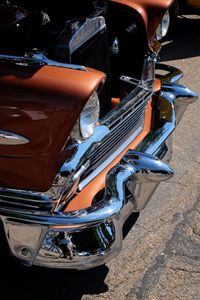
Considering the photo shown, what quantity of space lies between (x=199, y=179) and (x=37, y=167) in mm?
1589

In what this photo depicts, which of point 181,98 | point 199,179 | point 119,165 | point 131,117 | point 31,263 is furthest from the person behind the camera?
point 199,179

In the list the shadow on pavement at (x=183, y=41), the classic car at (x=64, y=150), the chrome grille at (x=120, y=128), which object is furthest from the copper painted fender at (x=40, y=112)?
the shadow on pavement at (x=183, y=41)

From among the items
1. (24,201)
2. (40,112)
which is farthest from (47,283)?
(40,112)

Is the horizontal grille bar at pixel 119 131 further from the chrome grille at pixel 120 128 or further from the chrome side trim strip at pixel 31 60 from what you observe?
the chrome side trim strip at pixel 31 60

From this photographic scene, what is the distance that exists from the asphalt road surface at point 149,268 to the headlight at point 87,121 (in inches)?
30.9

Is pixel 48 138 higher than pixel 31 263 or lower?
higher

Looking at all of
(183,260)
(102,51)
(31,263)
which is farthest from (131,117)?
(31,263)

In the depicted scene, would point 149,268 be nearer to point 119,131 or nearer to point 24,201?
point 119,131

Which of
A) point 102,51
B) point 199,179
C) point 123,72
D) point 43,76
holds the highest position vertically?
point 43,76

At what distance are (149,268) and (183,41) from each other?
4106 millimetres

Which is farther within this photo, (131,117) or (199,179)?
(199,179)

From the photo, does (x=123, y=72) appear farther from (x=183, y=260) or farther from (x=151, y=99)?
(x=183, y=260)

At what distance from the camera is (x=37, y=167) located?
81.7 inches

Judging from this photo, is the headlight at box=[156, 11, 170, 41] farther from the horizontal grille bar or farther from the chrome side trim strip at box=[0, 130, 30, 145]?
the chrome side trim strip at box=[0, 130, 30, 145]
